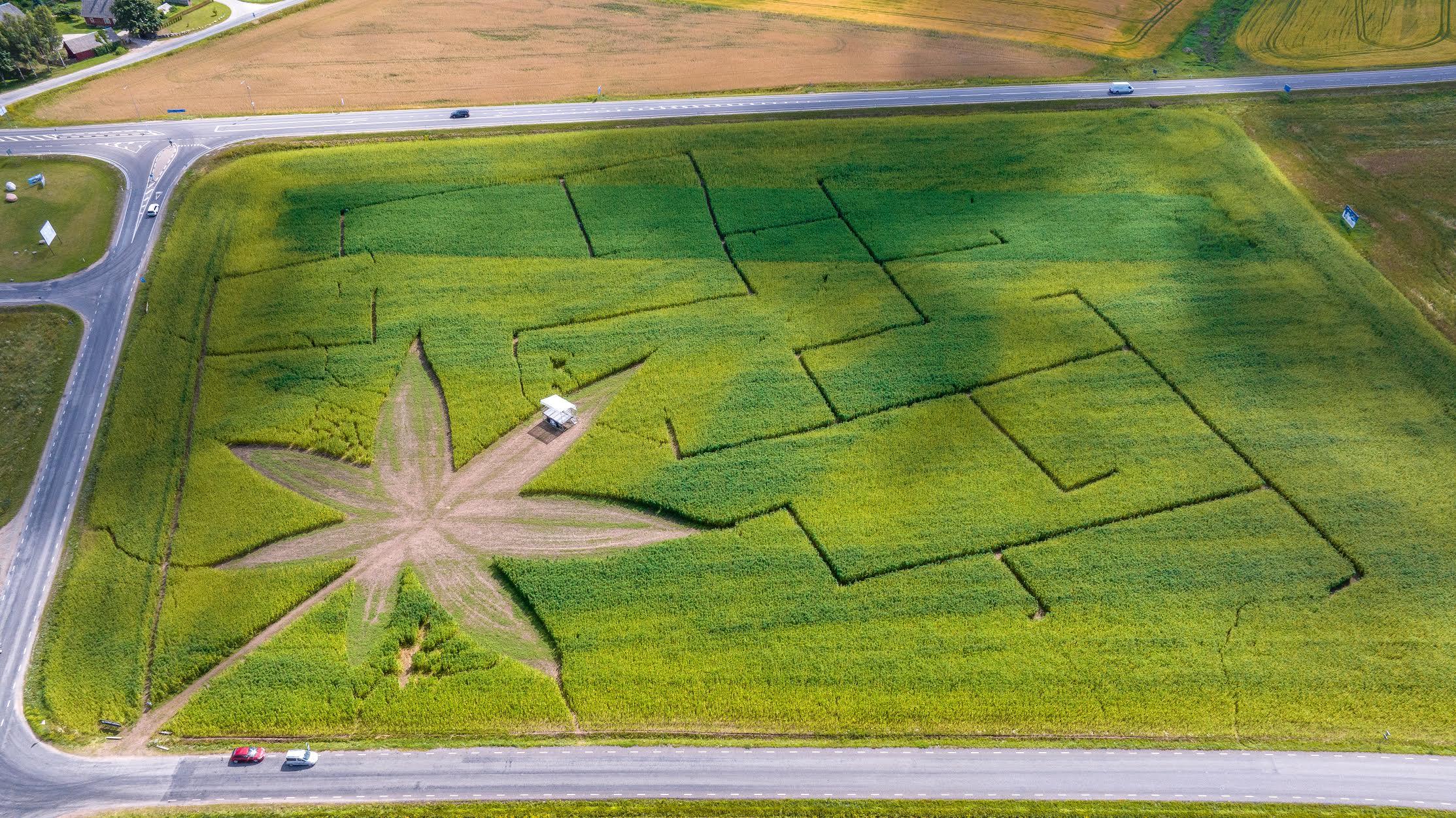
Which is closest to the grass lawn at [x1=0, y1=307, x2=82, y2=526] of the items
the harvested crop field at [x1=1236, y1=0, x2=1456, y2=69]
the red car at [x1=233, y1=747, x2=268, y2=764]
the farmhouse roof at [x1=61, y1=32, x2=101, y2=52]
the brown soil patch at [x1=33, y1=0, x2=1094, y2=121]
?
the red car at [x1=233, y1=747, x2=268, y2=764]

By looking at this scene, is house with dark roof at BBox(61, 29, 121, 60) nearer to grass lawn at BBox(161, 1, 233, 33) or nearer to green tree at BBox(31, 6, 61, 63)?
green tree at BBox(31, 6, 61, 63)

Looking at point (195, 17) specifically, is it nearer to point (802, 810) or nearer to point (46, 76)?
point (46, 76)

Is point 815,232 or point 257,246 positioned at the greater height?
point 257,246

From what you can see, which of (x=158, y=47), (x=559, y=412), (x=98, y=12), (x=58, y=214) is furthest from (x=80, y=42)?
(x=559, y=412)

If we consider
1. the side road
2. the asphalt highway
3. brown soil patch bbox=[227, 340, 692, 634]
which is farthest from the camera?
the side road

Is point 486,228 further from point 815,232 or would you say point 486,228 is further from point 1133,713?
point 1133,713

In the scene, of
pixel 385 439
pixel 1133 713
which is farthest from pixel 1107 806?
pixel 385 439

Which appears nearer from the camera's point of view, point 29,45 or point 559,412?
point 559,412
